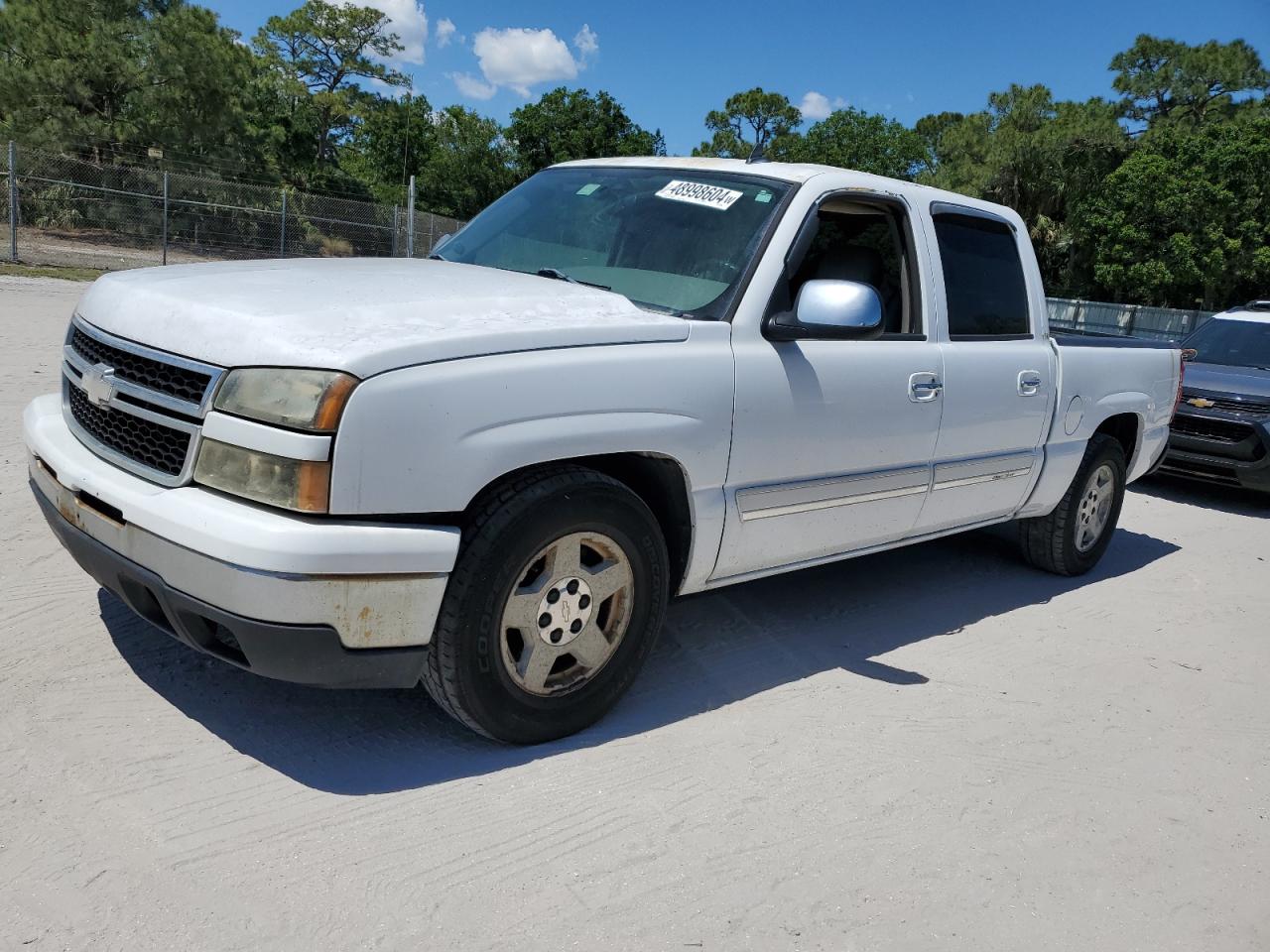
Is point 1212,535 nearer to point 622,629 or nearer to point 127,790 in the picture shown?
point 622,629

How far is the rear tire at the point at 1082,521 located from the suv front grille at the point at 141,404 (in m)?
4.45

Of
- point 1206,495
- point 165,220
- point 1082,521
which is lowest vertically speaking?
point 1206,495

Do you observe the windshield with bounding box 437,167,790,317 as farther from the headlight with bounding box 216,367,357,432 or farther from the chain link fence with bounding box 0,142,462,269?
the chain link fence with bounding box 0,142,462,269

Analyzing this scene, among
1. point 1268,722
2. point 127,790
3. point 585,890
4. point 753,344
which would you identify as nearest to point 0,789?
point 127,790

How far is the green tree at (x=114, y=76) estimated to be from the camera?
2717 centimetres

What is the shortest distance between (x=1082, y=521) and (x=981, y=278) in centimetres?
184

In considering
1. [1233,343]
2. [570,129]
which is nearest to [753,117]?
[570,129]

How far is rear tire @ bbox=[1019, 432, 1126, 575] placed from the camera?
577 centimetres

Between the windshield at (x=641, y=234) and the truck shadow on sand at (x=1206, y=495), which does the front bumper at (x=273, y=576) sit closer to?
the windshield at (x=641, y=234)

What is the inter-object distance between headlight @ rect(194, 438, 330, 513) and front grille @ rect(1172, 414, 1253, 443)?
26.5 feet

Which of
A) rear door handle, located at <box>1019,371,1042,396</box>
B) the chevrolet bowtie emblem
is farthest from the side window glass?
the chevrolet bowtie emblem

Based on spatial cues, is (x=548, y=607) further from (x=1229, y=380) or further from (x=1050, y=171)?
(x=1050, y=171)

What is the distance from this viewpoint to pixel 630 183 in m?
4.27

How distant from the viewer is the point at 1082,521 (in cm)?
593
